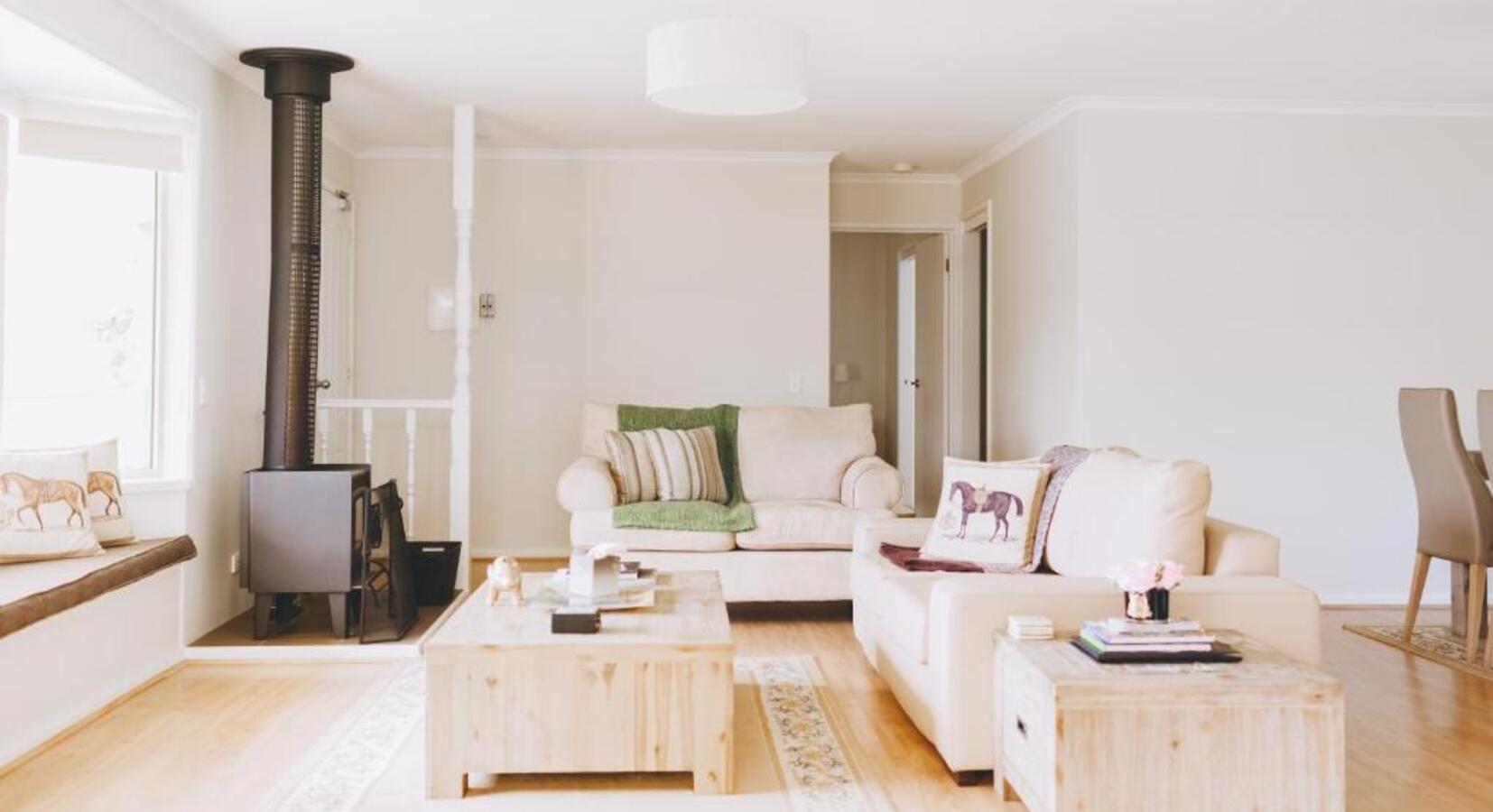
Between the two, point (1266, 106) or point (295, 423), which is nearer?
point (295, 423)

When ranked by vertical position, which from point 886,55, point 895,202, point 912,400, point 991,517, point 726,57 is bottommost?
point 991,517

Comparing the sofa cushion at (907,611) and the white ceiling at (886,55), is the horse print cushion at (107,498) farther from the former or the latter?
the sofa cushion at (907,611)

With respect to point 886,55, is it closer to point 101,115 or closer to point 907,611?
point 907,611

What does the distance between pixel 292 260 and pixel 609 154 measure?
237 cm

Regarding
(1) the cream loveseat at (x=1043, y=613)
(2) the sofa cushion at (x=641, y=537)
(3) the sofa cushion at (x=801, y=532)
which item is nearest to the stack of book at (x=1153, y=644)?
(1) the cream loveseat at (x=1043, y=613)

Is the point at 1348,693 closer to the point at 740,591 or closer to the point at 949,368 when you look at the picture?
the point at 740,591

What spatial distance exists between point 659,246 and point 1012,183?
6.52ft

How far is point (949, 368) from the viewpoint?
23.6ft

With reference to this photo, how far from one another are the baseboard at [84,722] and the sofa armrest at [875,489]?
2.79m

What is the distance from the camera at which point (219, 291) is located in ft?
14.8

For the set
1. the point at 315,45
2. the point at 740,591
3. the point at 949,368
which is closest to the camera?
the point at 315,45

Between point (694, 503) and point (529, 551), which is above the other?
point (694, 503)

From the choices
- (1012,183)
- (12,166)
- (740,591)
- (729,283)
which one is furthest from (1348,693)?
(12,166)

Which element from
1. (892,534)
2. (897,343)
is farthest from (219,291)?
(897,343)
